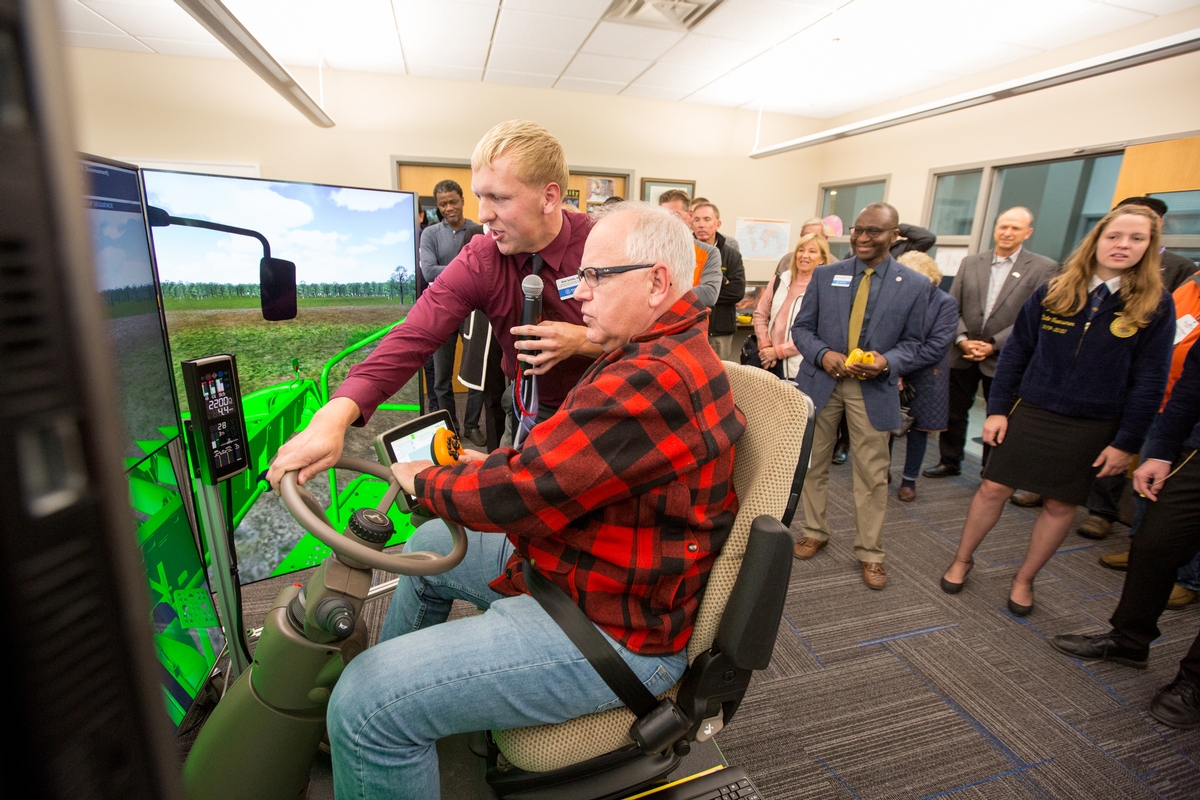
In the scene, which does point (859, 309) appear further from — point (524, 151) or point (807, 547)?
point (524, 151)

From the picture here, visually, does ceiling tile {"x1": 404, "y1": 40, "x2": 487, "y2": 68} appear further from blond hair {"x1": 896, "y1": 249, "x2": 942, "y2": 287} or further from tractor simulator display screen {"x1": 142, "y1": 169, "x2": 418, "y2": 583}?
blond hair {"x1": 896, "y1": 249, "x2": 942, "y2": 287}

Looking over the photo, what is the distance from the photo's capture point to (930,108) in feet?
12.8

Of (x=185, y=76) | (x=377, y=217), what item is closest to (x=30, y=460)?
(x=377, y=217)

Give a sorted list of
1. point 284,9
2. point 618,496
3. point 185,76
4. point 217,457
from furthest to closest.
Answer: point 185,76 < point 284,9 < point 217,457 < point 618,496

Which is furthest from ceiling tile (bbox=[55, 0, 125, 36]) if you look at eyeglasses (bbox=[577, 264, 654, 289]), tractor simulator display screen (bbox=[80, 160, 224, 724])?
eyeglasses (bbox=[577, 264, 654, 289])

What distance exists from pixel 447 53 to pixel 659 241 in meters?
4.52

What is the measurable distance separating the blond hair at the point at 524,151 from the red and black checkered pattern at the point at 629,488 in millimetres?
576

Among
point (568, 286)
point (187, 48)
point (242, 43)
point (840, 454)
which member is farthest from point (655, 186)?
point (568, 286)

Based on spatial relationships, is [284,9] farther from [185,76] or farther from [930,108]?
[930,108]

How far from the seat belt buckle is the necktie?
199cm

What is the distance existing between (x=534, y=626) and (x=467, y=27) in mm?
4436

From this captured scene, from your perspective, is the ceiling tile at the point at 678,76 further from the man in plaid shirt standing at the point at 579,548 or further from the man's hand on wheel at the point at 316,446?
the man's hand on wheel at the point at 316,446

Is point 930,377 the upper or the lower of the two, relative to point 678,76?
lower

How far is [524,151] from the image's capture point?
4.32 ft
